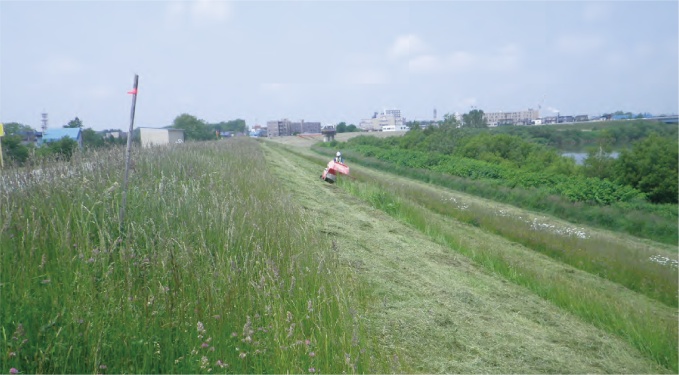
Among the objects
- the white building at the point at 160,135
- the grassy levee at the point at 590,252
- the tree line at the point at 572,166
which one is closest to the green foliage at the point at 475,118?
the tree line at the point at 572,166

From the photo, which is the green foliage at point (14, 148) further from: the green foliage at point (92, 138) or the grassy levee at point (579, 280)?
the grassy levee at point (579, 280)

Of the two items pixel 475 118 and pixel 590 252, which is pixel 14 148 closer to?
pixel 590 252

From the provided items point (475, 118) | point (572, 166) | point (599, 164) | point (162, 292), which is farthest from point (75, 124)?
point (475, 118)

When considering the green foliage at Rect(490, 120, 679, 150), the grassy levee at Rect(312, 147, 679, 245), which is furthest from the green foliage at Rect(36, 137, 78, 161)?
the green foliage at Rect(490, 120, 679, 150)

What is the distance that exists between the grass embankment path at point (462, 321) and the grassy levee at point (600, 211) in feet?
44.0

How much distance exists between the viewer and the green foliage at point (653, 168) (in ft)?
87.2

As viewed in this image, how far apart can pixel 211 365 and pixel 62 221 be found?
2.09m

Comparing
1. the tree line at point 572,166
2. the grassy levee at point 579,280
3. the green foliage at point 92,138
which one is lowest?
the grassy levee at point 579,280

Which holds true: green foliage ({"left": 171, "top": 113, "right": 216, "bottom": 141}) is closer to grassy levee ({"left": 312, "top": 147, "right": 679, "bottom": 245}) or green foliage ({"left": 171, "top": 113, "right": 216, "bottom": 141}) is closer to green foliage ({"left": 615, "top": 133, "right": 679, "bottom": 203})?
grassy levee ({"left": 312, "top": 147, "right": 679, "bottom": 245})

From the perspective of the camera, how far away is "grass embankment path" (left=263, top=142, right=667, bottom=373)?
4938mm

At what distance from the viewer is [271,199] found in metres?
7.83

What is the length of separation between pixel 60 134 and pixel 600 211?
800 inches

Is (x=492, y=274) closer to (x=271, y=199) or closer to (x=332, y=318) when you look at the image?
(x=271, y=199)

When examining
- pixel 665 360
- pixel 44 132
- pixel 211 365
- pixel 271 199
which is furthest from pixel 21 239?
pixel 665 360
